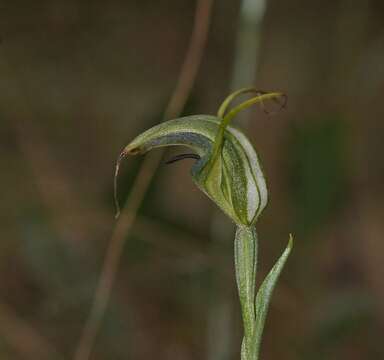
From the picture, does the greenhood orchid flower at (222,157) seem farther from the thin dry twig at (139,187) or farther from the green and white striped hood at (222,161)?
the thin dry twig at (139,187)

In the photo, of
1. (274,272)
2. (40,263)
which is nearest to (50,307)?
(40,263)

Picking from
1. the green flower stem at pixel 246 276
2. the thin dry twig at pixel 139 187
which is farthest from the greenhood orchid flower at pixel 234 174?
the thin dry twig at pixel 139 187

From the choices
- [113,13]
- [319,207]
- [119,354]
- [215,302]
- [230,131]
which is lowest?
[119,354]

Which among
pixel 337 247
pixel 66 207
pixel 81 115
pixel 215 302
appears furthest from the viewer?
pixel 81 115

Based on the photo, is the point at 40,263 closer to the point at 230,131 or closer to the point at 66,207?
the point at 66,207

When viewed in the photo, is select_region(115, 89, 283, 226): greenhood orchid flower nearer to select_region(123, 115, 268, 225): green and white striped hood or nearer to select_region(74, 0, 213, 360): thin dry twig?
select_region(123, 115, 268, 225): green and white striped hood
